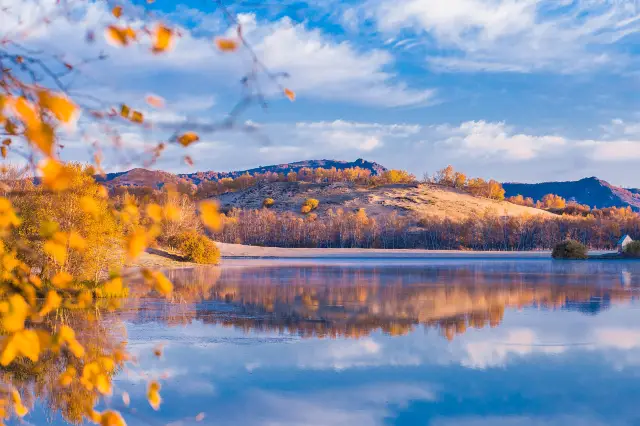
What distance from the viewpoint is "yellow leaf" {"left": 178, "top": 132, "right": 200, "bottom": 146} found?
285 centimetres

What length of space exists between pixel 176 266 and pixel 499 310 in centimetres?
2715

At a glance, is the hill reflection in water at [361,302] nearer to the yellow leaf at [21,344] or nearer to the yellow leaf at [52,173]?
the yellow leaf at [21,344]

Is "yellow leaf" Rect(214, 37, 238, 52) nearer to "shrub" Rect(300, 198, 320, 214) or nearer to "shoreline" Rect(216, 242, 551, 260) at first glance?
"shoreline" Rect(216, 242, 551, 260)

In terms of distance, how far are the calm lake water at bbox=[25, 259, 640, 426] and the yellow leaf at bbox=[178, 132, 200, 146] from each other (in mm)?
3247

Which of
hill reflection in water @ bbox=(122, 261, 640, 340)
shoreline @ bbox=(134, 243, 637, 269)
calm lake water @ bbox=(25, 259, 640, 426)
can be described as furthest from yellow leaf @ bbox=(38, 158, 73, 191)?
shoreline @ bbox=(134, 243, 637, 269)

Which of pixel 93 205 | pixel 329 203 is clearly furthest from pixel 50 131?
pixel 329 203

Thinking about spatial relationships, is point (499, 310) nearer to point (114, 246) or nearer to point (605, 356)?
point (605, 356)

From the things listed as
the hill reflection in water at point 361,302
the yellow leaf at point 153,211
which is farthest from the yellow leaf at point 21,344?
the hill reflection in water at point 361,302

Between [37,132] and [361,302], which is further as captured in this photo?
[361,302]

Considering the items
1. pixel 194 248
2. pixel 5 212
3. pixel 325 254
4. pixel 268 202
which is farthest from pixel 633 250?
pixel 268 202

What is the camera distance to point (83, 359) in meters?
10.4

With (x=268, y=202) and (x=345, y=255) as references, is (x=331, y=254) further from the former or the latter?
(x=268, y=202)

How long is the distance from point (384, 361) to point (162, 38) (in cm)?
945

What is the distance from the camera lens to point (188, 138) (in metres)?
2.86
